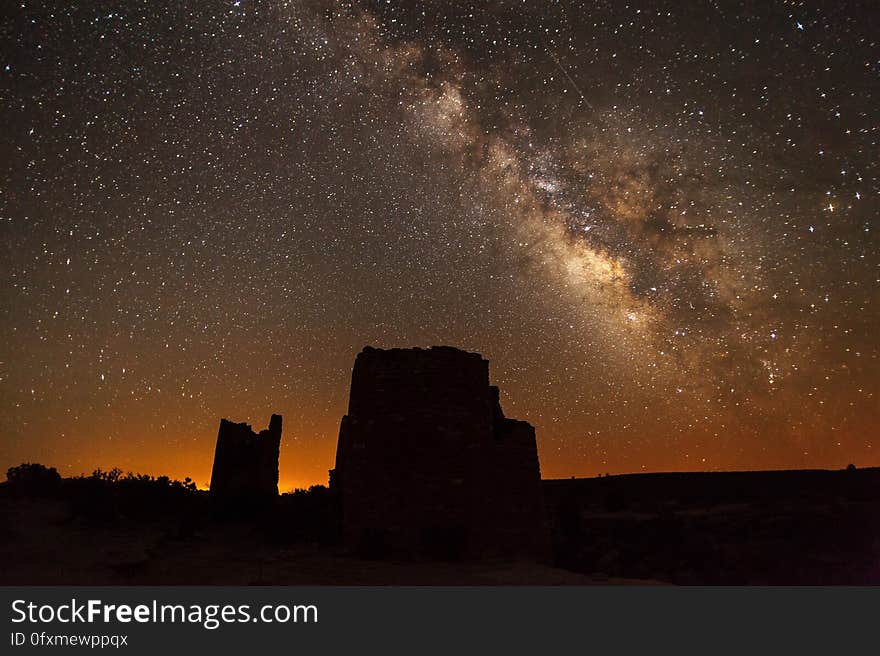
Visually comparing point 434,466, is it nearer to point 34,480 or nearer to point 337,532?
point 337,532

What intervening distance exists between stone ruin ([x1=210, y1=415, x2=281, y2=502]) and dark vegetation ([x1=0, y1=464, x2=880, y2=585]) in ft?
1.45

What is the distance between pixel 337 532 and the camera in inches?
491

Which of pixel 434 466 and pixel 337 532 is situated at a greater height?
pixel 434 466

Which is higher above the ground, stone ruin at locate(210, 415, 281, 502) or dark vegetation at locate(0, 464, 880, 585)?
stone ruin at locate(210, 415, 281, 502)

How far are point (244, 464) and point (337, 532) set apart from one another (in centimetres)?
496

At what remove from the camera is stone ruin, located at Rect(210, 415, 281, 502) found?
15758 millimetres

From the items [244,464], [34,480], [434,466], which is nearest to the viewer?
[434,466]

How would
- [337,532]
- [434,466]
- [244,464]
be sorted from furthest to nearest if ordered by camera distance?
[244,464] → [337,532] → [434,466]

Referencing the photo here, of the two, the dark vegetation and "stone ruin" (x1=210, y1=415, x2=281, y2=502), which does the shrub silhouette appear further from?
"stone ruin" (x1=210, y1=415, x2=281, y2=502)

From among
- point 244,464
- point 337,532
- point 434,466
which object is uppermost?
point 244,464

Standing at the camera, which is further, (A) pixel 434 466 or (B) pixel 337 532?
(B) pixel 337 532

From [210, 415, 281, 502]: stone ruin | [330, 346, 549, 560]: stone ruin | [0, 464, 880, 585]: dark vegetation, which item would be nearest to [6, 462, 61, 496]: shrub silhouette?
[0, 464, 880, 585]: dark vegetation

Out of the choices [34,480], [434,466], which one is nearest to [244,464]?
[34,480]
